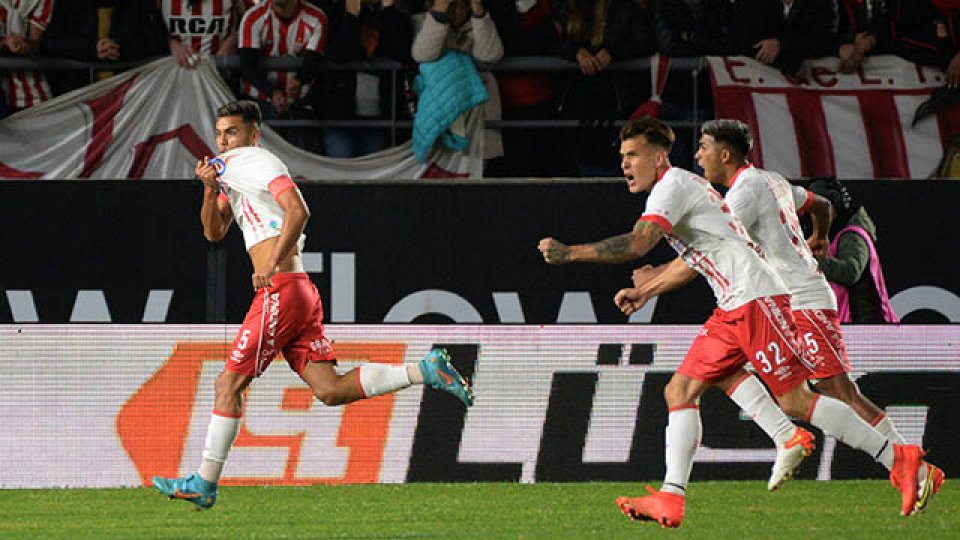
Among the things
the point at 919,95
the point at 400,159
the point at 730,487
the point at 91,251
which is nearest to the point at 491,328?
the point at 730,487

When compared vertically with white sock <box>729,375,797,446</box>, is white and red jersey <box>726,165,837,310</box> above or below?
above

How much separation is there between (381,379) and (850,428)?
2284mm

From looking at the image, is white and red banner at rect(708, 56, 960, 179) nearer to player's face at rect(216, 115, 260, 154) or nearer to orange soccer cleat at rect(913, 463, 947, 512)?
orange soccer cleat at rect(913, 463, 947, 512)

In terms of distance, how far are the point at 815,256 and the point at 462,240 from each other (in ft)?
10.2

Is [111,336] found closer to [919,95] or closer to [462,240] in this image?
[462,240]

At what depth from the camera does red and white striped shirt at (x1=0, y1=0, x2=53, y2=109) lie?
12258 mm

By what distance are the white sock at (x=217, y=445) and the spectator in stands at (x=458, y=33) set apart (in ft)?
14.6

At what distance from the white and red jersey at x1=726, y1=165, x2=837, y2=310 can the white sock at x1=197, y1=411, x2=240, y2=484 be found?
2.59 metres

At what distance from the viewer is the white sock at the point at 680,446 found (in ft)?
24.4

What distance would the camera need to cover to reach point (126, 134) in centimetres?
1222

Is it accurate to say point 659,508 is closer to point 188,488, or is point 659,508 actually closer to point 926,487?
point 926,487

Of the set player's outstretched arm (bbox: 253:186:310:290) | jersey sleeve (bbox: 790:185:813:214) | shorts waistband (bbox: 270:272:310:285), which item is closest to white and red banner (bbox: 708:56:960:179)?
jersey sleeve (bbox: 790:185:813:214)

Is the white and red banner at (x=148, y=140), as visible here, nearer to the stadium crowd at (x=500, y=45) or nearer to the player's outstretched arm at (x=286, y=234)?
the stadium crowd at (x=500, y=45)

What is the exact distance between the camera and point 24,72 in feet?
40.7
